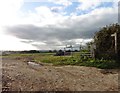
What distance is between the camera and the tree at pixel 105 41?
2418 cm

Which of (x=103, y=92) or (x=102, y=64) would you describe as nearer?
(x=103, y=92)

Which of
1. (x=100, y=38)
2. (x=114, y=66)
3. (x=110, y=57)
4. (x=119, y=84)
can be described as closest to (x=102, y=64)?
(x=114, y=66)

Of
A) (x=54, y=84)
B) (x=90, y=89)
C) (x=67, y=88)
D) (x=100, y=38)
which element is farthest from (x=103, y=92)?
(x=100, y=38)

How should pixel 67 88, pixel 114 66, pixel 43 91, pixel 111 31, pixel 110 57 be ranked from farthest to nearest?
1. pixel 111 31
2. pixel 110 57
3. pixel 114 66
4. pixel 67 88
5. pixel 43 91

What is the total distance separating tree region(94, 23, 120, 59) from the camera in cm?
2418

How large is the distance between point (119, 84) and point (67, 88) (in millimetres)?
2883

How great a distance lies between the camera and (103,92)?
1139 centimetres

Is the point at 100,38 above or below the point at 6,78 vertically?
above

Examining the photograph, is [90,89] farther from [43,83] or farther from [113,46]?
[113,46]

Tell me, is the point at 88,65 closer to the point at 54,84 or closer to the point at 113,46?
the point at 113,46

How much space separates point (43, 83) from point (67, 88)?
57.8 inches

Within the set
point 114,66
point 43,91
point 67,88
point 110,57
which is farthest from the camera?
point 110,57

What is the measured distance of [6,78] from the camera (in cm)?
1362

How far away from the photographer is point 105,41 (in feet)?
83.3
